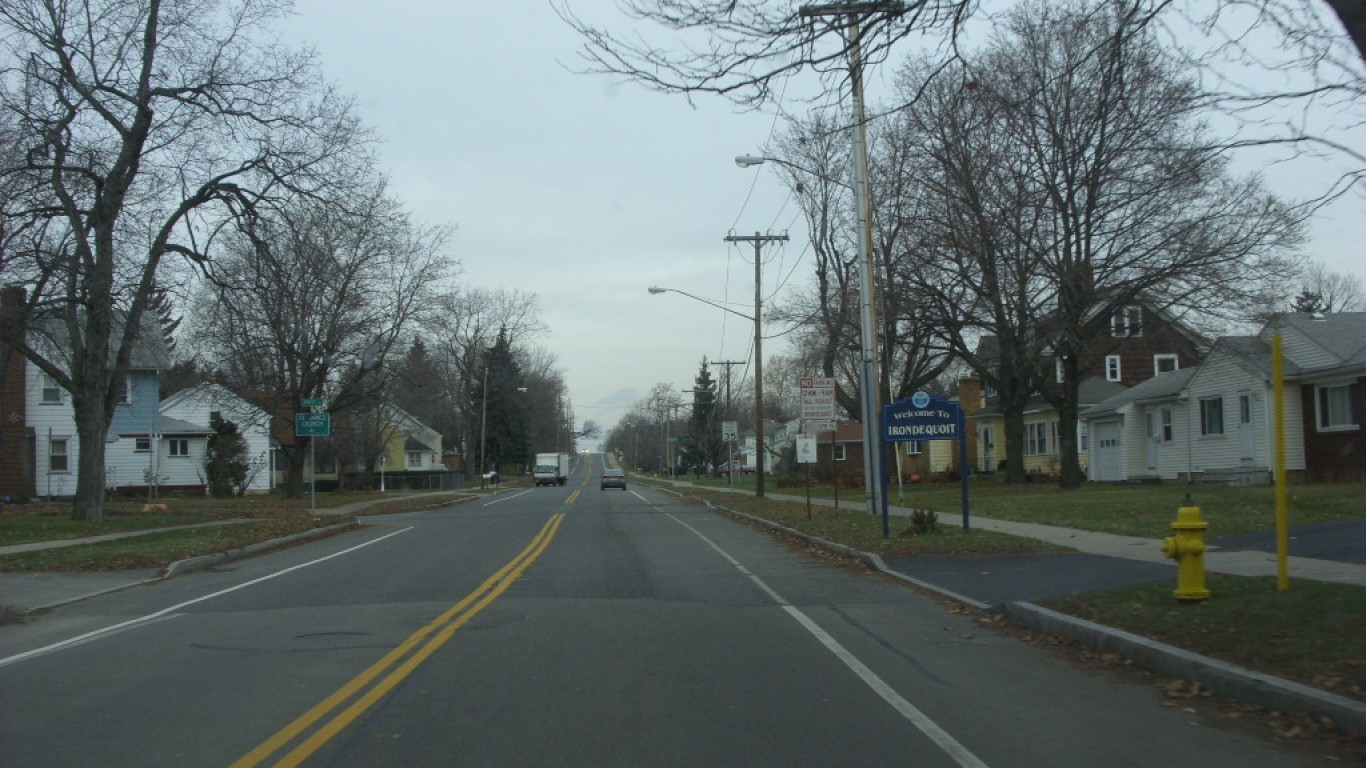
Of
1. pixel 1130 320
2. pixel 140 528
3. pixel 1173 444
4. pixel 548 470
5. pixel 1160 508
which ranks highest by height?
pixel 1130 320

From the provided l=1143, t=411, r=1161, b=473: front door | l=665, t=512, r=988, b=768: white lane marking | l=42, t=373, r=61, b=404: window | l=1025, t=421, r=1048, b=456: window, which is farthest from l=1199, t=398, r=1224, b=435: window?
l=42, t=373, r=61, b=404: window

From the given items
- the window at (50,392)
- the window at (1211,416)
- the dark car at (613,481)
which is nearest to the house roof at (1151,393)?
the window at (1211,416)

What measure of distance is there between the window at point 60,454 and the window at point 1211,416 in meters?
45.1

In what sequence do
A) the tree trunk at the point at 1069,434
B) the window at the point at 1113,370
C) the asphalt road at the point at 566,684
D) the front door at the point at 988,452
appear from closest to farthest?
the asphalt road at the point at 566,684 < the tree trunk at the point at 1069,434 < the window at the point at 1113,370 < the front door at the point at 988,452

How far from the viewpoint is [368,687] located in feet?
26.6

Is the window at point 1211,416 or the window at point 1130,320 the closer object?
the window at point 1130,320

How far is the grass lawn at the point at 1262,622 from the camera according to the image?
747 centimetres

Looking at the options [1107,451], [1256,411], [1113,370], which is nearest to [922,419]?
[1256,411]

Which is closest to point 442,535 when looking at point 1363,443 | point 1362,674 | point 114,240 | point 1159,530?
point 114,240

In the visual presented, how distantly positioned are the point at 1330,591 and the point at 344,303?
36.0 metres

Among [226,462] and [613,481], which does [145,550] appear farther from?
[613,481]

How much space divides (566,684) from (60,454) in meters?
47.5

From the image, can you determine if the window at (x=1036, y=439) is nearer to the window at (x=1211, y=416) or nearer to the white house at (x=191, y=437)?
the window at (x=1211, y=416)

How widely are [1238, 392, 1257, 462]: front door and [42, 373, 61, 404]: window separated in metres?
45.5
